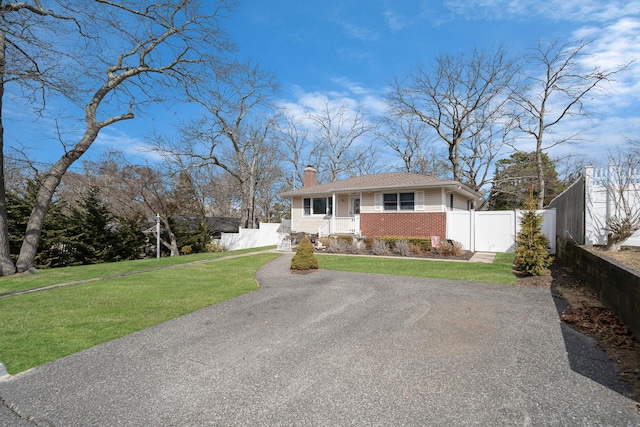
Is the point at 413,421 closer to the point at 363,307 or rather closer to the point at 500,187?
the point at 363,307

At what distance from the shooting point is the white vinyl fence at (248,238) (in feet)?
77.8

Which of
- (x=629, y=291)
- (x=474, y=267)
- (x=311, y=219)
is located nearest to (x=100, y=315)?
(x=629, y=291)

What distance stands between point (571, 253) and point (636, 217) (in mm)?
1832

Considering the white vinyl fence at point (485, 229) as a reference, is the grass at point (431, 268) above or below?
below

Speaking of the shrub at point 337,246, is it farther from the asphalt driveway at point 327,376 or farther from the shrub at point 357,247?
the asphalt driveway at point 327,376

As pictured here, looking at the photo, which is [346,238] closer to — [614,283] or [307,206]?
[307,206]

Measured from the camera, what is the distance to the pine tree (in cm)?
856

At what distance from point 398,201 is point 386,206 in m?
0.69

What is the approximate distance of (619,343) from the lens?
408 centimetres

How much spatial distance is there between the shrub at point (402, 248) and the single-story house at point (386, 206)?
81.8 inches

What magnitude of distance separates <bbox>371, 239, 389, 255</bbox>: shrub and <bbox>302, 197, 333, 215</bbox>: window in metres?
5.75

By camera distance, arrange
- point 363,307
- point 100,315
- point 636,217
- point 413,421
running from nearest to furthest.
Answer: point 413,421 < point 100,315 < point 363,307 < point 636,217

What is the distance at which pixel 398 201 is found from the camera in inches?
669

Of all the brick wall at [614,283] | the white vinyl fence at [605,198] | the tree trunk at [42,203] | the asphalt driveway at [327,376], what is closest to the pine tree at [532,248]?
the brick wall at [614,283]
